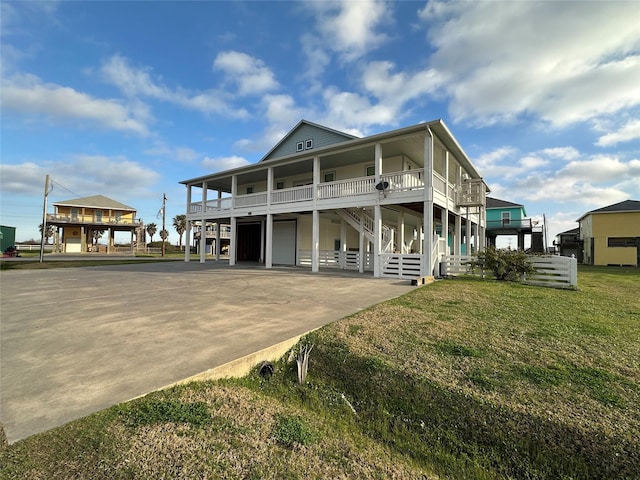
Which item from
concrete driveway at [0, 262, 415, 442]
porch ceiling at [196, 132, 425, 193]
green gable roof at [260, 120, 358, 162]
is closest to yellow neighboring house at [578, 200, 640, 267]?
porch ceiling at [196, 132, 425, 193]

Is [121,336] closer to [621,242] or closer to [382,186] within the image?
[382,186]

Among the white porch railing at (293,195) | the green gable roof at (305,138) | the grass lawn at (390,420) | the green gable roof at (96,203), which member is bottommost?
the grass lawn at (390,420)

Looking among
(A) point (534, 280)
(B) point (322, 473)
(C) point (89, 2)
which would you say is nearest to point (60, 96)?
(C) point (89, 2)

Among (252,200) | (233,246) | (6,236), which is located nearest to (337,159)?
(252,200)

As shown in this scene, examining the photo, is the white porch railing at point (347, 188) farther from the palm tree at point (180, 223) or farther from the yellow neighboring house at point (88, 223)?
the palm tree at point (180, 223)

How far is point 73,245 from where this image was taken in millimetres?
37500

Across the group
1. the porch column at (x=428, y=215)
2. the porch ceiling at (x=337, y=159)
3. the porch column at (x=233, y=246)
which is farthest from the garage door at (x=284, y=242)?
the porch column at (x=428, y=215)

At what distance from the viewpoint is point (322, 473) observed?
1946 mm

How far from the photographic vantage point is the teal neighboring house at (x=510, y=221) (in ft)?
94.3

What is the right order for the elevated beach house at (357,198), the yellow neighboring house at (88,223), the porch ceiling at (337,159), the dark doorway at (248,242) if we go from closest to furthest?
the elevated beach house at (357,198) < the porch ceiling at (337,159) < the dark doorway at (248,242) < the yellow neighboring house at (88,223)

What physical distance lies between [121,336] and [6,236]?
40.5 meters

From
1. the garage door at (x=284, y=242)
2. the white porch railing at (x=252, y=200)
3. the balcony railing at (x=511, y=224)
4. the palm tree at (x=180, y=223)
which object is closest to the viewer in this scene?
the white porch railing at (x=252, y=200)

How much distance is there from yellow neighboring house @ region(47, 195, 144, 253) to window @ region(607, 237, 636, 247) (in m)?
51.5

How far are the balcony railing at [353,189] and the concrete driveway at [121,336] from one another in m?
5.69
